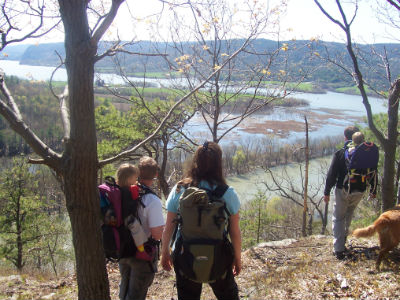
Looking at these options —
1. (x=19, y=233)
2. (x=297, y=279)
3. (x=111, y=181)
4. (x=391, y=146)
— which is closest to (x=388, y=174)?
(x=391, y=146)

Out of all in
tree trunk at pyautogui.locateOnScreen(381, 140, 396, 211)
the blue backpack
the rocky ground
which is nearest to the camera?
the rocky ground

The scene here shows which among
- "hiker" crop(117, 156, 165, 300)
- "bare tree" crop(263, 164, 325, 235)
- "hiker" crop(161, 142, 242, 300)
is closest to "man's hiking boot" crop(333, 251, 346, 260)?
"hiker" crop(161, 142, 242, 300)

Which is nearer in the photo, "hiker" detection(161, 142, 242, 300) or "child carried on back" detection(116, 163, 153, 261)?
"hiker" detection(161, 142, 242, 300)

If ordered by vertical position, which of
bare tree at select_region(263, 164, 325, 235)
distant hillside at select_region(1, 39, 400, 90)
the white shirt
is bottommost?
bare tree at select_region(263, 164, 325, 235)

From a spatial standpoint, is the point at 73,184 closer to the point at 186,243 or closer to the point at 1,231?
the point at 186,243

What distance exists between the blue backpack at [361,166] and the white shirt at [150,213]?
8.77 ft

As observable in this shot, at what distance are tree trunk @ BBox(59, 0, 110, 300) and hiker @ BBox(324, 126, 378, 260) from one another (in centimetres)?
311

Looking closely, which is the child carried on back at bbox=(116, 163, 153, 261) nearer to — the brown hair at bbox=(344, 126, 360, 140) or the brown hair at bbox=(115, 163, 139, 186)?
the brown hair at bbox=(115, 163, 139, 186)

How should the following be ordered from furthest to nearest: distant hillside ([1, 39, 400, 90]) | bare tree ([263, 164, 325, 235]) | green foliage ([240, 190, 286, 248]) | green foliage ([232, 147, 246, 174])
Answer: green foliage ([232, 147, 246, 174]) < green foliage ([240, 190, 286, 248]) < bare tree ([263, 164, 325, 235]) < distant hillside ([1, 39, 400, 90])

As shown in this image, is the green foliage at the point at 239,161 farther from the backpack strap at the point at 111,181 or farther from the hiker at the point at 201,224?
the hiker at the point at 201,224

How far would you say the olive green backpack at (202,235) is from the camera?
213cm

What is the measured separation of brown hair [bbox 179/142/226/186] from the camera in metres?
2.31

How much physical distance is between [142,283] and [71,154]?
1234 millimetres

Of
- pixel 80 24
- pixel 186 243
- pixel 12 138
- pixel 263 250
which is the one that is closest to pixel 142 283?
pixel 186 243
